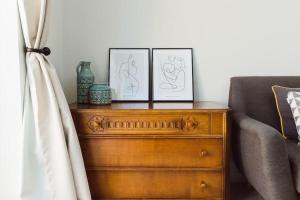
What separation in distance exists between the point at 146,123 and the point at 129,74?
20.1 inches

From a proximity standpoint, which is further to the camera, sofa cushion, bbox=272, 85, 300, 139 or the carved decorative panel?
sofa cushion, bbox=272, 85, 300, 139

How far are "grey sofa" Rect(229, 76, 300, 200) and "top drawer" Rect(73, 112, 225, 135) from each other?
0.17m

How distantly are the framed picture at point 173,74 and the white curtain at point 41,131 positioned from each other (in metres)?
0.74

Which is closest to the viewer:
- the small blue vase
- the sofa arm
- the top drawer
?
the sofa arm

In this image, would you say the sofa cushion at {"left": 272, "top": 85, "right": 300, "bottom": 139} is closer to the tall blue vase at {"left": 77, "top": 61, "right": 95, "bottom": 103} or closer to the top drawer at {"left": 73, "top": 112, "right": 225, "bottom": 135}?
the top drawer at {"left": 73, "top": 112, "right": 225, "bottom": 135}

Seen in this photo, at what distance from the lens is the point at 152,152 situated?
156 centimetres

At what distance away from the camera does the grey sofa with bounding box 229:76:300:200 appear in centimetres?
131

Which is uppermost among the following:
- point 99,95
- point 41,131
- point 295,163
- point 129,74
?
point 129,74

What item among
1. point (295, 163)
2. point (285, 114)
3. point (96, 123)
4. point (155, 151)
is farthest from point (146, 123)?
point (285, 114)

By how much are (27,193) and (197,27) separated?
140 cm

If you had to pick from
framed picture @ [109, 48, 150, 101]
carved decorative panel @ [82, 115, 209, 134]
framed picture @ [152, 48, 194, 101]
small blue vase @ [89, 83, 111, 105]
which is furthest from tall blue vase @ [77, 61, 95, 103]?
framed picture @ [152, 48, 194, 101]

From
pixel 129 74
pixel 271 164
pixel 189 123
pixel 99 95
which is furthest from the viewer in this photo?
pixel 129 74

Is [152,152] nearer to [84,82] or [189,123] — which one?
[189,123]

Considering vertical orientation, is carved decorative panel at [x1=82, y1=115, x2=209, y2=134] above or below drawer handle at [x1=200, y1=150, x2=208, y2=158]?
above
